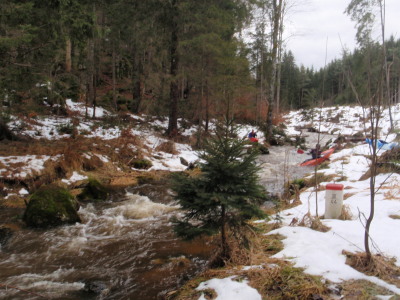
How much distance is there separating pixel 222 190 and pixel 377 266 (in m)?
1.82

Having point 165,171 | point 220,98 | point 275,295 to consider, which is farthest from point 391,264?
point 220,98

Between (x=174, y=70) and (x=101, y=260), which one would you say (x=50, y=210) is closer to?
(x=101, y=260)

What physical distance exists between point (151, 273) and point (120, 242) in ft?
4.28

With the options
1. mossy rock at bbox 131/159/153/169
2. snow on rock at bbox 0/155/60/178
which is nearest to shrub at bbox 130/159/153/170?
mossy rock at bbox 131/159/153/169

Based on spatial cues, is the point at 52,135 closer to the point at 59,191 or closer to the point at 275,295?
the point at 59,191

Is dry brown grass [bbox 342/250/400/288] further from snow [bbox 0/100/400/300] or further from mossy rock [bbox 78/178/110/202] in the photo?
mossy rock [bbox 78/178/110/202]

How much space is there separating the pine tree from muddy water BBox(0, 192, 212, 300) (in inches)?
33.0

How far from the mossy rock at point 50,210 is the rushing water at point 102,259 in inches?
8.5

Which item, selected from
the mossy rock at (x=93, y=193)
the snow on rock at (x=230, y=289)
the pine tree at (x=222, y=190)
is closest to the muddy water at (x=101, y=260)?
the snow on rock at (x=230, y=289)

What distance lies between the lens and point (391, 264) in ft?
10.1

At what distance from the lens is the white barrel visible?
4.54m

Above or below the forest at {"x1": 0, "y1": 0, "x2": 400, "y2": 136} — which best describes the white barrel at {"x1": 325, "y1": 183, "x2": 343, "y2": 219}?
below

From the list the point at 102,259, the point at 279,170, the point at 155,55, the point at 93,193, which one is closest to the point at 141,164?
the point at 93,193

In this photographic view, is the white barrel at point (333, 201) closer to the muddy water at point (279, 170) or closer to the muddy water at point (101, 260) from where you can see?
the muddy water at point (279, 170)
